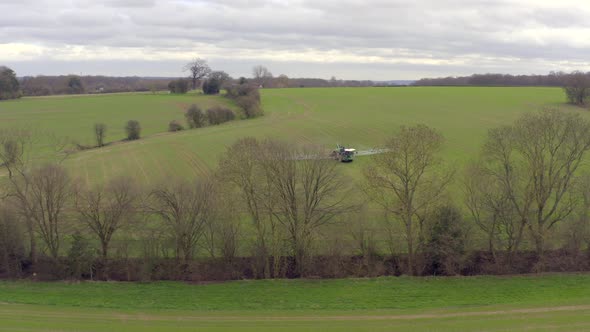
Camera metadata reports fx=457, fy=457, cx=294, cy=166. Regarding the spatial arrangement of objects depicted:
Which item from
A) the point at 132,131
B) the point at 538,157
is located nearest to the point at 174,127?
the point at 132,131

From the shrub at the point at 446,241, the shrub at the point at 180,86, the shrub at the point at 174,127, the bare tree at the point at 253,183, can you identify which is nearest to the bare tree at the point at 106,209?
the bare tree at the point at 253,183

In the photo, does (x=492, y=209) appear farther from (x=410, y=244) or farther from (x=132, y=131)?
(x=132, y=131)

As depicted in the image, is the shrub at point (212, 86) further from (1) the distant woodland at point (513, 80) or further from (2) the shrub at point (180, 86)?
(1) the distant woodland at point (513, 80)

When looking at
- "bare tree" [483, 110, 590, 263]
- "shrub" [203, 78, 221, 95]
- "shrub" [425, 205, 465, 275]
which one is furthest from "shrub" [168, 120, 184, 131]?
"bare tree" [483, 110, 590, 263]

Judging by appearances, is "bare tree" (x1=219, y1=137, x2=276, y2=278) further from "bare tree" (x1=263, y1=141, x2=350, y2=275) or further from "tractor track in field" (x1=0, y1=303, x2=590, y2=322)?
"tractor track in field" (x1=0, y1=303, x2=590, y2=322)

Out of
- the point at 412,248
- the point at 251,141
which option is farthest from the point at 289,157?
the point at 412,248

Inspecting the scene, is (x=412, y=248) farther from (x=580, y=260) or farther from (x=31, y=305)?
(x=31, y=305)
